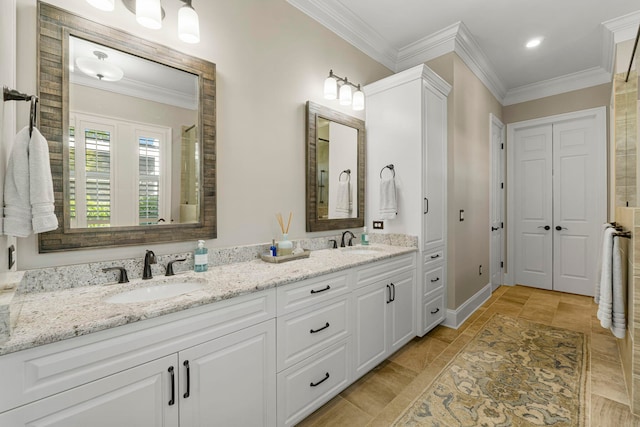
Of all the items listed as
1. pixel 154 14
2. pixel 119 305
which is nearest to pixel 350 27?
pixel 154 14

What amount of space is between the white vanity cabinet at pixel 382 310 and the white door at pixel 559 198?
2.90 metres

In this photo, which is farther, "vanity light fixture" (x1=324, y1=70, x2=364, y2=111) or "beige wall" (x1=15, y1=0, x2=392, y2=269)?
"vanity light fixture" (x1=324, y1=70, x2=364, y2=111)

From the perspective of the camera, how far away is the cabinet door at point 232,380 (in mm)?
1146

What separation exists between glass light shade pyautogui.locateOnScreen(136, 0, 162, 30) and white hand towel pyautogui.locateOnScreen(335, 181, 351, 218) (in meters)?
1.74

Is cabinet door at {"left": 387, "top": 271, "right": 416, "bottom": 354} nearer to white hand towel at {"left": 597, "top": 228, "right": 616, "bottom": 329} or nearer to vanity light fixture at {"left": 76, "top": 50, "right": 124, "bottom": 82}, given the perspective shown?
white hand towel at {"left": 597, "top": 228, "right": 616, "bottom": 329}

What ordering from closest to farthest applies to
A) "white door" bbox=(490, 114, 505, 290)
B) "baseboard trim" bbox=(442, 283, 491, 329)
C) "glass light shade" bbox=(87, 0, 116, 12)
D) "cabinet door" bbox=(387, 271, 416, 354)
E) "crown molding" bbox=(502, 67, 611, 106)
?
1. "glass light shade" bbox=(87, 0, 116, 12)
2. "cabinet door" bbox=(387, 271, 416, 354)
3. "baseboard trim" bbox=(442, 283, 491, 329)
4. "crown molding" bbox=(502, 67, 611, 106)
5. "white door" bbox=(490, 114, 505, 290)

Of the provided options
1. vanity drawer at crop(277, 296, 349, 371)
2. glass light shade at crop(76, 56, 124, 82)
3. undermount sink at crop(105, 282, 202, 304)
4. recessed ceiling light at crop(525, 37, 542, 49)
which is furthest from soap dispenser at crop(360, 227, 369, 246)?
recessed ceiling light at crop(525, 37, 542, 49)

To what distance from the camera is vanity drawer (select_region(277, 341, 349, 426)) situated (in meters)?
1.49

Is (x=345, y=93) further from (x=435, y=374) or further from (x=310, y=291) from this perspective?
(x=435, y=374)

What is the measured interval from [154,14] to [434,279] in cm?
283

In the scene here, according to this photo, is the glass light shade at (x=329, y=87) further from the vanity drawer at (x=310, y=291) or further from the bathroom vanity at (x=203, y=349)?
the vanity drawer at (x=310, y=291)

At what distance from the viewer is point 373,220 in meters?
2.95

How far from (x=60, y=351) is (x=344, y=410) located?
1471 millimetres

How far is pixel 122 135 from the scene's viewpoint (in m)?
1.48
